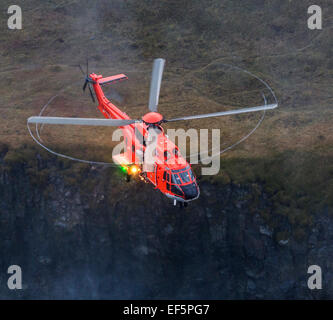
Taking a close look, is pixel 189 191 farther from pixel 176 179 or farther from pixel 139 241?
pixel 139 241

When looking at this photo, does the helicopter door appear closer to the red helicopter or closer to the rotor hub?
the red helicopter

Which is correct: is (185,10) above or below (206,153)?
above

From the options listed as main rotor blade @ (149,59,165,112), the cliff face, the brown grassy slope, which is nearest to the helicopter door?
main rotor blade @ (149,59,165,112)

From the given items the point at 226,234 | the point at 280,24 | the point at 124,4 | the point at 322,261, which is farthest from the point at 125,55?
the point at 322,261

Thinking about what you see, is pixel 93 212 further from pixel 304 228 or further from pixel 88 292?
pixel 304 228

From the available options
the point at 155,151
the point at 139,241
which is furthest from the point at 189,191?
the point at 139,241

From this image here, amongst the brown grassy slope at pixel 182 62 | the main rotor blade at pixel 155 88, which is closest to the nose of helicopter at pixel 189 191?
the main rotor blade at pixel 155 88
